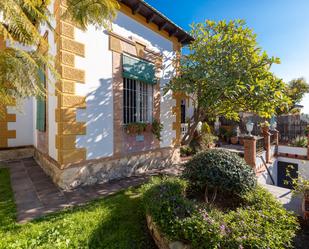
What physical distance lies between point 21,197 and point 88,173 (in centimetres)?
155

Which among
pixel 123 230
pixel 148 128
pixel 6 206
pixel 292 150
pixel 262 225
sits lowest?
pixel 123 230

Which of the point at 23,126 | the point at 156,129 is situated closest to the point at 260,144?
the point at 156,129

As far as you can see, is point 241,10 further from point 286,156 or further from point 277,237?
point 286,156

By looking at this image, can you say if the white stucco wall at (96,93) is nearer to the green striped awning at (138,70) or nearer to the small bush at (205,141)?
the green striped awning at (138,70)

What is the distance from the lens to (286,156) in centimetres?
1037

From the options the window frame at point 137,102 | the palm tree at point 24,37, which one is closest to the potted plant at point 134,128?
the window frame at point 137,102

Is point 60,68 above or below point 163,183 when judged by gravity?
above

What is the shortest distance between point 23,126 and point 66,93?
501cm

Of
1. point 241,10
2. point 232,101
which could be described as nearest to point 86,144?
point 232,101

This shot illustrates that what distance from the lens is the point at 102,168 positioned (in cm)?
Result: 525

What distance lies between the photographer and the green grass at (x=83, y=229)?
2.62m

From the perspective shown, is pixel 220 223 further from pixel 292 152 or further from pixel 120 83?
pixel 292 152

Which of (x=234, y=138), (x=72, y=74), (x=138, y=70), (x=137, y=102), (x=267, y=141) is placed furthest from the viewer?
(x=234, y=138)

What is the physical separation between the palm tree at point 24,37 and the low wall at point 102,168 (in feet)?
9.19
